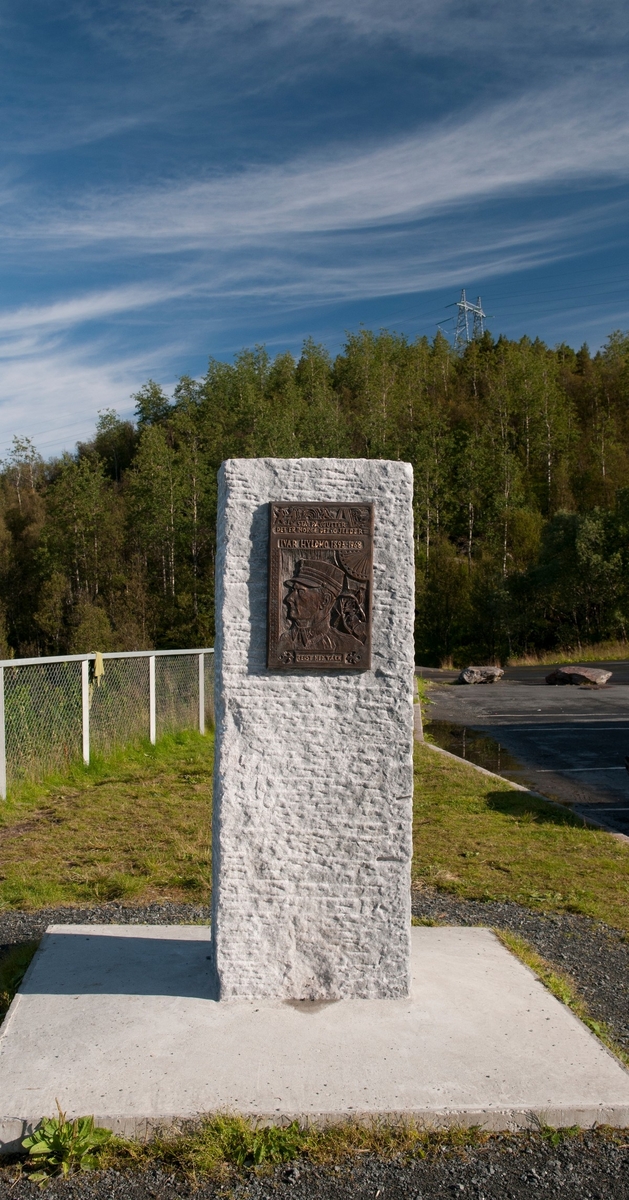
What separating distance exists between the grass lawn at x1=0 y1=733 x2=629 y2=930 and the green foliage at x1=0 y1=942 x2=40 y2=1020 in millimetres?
752

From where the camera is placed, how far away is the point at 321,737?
12.8 ft

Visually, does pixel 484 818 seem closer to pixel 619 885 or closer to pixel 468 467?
pixel 619 885

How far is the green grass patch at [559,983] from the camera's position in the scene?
3.81 m

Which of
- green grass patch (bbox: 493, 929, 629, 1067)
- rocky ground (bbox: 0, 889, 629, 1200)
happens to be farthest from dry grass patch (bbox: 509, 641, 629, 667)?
rocky ground (bbox: 0, 889, 629, 1200)

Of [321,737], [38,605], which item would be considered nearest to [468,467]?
[38,605]

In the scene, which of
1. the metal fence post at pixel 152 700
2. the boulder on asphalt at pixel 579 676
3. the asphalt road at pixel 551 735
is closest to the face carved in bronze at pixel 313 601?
the asphalt road at pixel 551 735

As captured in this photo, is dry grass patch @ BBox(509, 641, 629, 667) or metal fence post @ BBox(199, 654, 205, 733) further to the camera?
dry grass patch @ BBox(509, 641, 629, 667)

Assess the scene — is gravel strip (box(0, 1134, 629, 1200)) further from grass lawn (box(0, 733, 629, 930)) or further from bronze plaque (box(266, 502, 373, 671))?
grass lawn (box(0, 733, 629, 930))

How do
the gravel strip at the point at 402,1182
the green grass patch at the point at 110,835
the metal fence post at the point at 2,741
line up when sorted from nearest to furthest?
1. the gravel strip at the point at 402,1182
2. the green grass patch at the point at 110,835
3. the metal fence post at the point at 2,741

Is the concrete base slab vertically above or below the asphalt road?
above

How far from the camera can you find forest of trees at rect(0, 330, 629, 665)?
36562 millimetres

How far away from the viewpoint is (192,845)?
6.82m

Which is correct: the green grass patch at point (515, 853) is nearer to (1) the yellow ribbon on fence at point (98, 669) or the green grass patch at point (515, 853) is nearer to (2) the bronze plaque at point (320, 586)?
(2) the bronze plaque at point (320, 586)

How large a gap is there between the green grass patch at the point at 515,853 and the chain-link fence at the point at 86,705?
→ 360 centimetres
